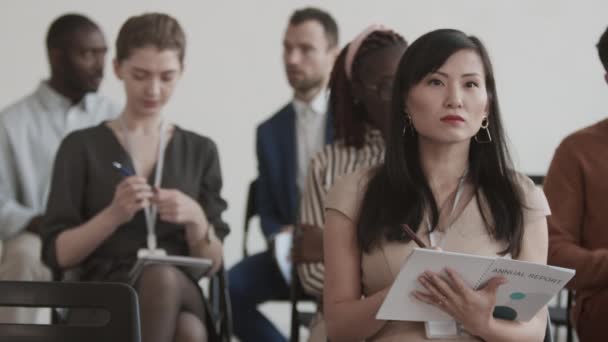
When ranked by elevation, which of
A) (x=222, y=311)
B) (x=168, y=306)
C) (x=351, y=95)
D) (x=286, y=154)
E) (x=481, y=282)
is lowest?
(x=222, y=311)

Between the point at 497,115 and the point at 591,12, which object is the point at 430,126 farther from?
the point at 591,12

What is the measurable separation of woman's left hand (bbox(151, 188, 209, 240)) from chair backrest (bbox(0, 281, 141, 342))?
0.77 m

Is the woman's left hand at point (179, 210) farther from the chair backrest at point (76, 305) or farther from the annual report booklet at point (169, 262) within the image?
the chair backrest at point (76, 305)

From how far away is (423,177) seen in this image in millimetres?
2129

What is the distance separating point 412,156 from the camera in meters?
2.17

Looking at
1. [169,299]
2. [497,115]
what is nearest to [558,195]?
[497,115]

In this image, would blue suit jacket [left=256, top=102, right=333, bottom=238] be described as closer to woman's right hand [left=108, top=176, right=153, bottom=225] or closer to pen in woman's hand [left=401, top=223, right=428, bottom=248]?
woman's right hand [left=108, top=176, right=153, bottom=225]

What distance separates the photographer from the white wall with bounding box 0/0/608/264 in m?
5.03

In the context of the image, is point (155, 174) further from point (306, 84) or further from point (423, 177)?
point (306, 84)

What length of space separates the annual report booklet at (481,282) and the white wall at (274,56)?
3.16 meters

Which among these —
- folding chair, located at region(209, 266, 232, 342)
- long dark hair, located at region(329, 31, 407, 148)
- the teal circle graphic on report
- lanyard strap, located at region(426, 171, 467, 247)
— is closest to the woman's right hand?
folding chair, located at region(209, 266, 232, 342)

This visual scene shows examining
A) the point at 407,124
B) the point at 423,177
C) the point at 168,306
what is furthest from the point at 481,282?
the point at 168,306

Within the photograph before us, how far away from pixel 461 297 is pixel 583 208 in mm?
866

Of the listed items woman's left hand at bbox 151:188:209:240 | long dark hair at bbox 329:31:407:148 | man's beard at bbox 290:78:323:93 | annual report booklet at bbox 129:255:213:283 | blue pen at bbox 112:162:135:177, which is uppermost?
long dark hair at bbox 329:31:407:148
